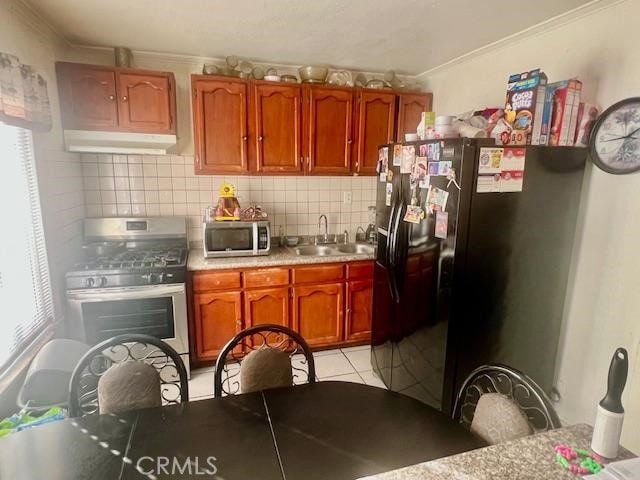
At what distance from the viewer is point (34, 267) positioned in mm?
2107

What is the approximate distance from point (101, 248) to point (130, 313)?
65 cm

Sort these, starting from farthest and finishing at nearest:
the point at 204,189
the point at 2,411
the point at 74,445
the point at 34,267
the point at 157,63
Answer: the point at 204,189 → the point at 157,63 → the point at 34,267 → the point at 2,411 → the point at 74,445

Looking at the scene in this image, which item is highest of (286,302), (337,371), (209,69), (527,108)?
(209,69)

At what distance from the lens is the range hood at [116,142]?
2.50 meters

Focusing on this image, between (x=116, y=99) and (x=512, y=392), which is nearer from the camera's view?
(x=512, y=392)

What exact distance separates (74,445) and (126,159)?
2.38 metres

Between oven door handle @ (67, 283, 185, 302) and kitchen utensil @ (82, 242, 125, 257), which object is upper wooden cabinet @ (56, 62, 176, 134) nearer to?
kitchen utensil @ (82, 242, 125, 257)

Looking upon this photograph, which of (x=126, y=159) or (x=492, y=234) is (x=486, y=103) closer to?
(x=492, y=234)

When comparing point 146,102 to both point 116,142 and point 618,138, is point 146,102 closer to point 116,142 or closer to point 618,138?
point 116,142

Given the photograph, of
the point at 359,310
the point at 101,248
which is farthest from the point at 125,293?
the point at 359,310

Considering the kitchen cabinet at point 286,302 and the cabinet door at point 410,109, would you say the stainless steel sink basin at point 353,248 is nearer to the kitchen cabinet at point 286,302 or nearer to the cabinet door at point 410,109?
the kitchen cabinet at point 286,302

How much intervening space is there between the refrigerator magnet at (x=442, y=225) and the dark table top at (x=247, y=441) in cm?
87

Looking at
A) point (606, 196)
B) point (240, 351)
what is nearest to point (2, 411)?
point (240, 351)

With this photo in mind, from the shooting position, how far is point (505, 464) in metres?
0.91
